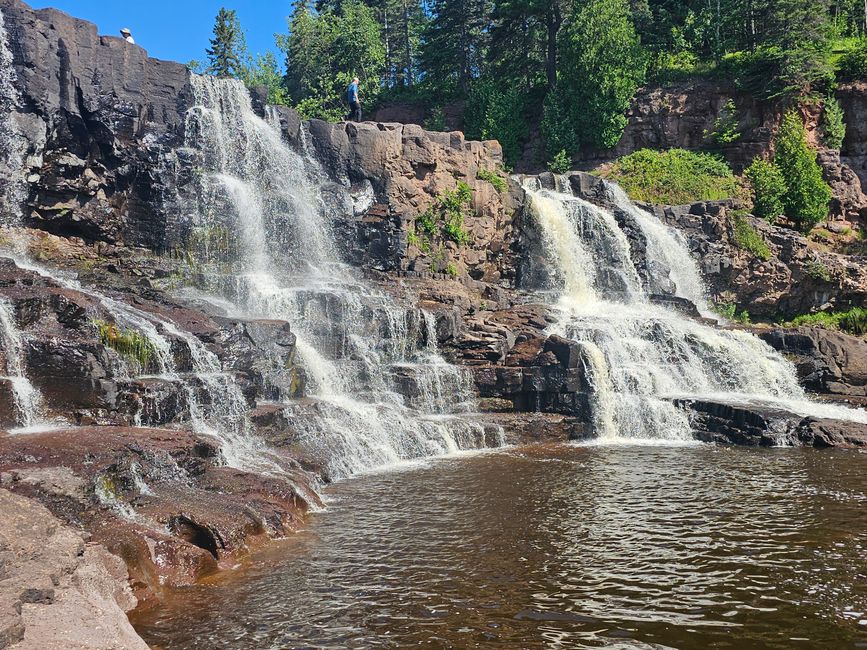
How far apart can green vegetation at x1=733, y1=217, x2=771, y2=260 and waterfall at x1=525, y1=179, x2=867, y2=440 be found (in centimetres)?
268

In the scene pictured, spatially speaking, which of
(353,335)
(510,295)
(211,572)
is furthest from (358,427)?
(510,295)

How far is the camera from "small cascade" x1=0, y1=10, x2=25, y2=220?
23062 millimetres

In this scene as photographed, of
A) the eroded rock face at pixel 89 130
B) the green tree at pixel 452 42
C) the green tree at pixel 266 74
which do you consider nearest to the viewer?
the eroded rock face at pixel 89 130

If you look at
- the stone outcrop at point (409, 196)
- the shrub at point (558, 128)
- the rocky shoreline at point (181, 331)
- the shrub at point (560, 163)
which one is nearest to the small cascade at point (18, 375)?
the rocky shoreline at point (181, 331)

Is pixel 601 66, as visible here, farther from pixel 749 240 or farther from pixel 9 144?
pixel 9 144

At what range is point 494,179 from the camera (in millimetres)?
31859

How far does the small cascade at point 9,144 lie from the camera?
2306cm

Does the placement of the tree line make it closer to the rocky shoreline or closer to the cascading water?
the rocky shoreline

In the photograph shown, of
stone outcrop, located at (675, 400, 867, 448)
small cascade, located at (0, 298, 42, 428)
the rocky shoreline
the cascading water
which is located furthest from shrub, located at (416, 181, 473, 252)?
small cascade, located at (0, 298, 42, 428)

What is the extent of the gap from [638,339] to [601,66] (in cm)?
2311

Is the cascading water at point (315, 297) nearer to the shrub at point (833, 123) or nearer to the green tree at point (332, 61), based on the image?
the green tree at point (332, 61)

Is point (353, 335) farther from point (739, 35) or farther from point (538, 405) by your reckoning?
point (739, 35)

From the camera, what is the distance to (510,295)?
28.7 metres

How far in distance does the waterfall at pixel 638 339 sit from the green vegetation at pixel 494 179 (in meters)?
1.25
